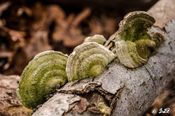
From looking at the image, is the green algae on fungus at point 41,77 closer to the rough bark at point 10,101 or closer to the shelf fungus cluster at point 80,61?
the shelf fungus cluster at point 80,61

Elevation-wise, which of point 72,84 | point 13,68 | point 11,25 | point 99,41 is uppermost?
point 11,25

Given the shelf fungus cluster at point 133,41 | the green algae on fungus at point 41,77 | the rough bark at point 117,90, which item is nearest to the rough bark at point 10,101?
the green algae on fungus at point 41,77

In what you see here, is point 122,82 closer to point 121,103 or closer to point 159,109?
point 121,103

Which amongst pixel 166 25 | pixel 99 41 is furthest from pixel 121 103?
pixel 166 25

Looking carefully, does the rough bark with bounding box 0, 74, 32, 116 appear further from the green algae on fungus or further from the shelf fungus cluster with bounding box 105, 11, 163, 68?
the shelf fungus cluster with bounding box 105, 11, 163, 68

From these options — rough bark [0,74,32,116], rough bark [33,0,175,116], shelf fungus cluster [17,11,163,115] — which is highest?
rough bark [0,74,32,116]

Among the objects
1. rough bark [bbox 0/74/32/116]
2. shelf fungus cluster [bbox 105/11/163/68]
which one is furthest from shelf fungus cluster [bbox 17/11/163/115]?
rough bark [bbox 0/74/32/116]

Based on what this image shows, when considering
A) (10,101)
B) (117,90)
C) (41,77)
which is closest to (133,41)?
(117,90)
